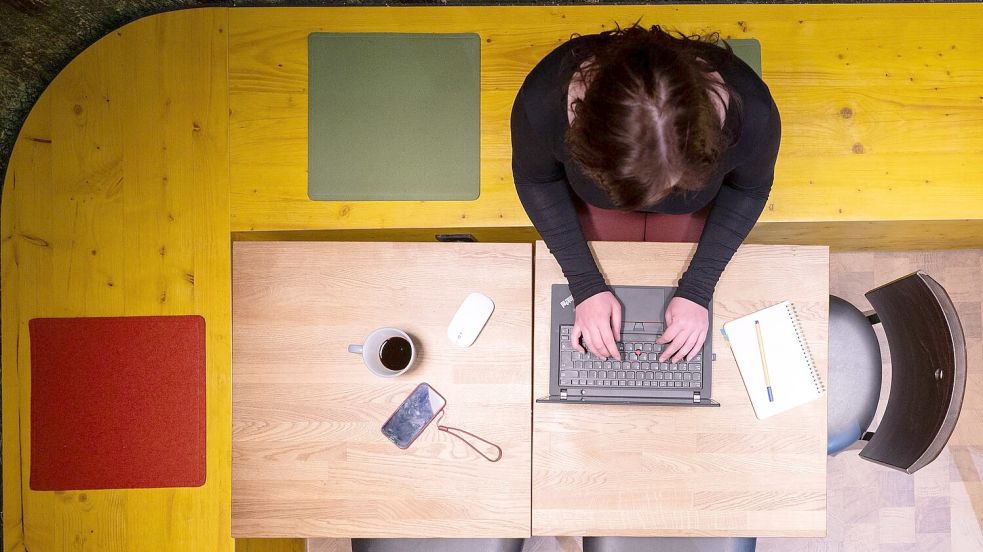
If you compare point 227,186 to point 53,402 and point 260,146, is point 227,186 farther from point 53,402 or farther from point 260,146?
point 53,402

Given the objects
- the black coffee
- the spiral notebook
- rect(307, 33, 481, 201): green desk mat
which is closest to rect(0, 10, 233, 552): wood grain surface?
rect(307, 33, 481, 201): green desk mat

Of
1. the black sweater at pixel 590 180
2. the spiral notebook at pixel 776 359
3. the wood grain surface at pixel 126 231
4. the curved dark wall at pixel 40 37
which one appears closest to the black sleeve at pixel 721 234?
the black sweater at pixel 590 180

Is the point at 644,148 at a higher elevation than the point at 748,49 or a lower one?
lower

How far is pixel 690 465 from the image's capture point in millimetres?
1285

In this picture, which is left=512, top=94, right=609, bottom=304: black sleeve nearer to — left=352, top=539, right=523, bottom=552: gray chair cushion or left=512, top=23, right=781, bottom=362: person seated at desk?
left=512, top=23, right=781, bottom=362: person seated at desk

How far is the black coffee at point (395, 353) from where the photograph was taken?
1.32 meters

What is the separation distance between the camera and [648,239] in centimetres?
145

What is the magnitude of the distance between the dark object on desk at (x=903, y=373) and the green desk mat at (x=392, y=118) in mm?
1046

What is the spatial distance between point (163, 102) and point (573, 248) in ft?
3.90

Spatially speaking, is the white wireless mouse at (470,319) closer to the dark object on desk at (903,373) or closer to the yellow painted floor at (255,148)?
the yellow painted floor at (255,148)

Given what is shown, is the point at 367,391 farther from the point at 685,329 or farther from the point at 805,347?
the point at 805,347

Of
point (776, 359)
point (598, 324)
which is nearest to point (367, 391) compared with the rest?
point (598, 324)

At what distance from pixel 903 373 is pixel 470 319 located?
1.08 metres

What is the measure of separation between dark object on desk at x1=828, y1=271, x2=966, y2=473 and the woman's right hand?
0.67m
